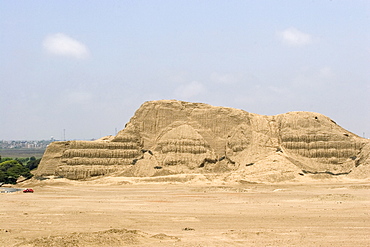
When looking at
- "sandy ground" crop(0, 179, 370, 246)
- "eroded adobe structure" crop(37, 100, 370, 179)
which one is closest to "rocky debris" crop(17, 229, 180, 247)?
"sandy ground" crop(0, 179, 370, 246)

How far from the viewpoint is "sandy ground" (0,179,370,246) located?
21.8 m

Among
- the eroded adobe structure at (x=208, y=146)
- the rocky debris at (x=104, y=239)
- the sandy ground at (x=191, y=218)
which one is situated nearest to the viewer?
the rocky debris at (x=104, y=239)

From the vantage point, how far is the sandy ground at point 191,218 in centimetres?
2180

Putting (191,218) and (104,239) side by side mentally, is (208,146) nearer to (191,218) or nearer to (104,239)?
(191,218)

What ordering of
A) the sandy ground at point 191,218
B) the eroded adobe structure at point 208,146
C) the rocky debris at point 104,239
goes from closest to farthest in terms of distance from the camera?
the rocky debris at point 104,239, the sandy ground at point 191,218, the eroded adobe structure at point 208,146

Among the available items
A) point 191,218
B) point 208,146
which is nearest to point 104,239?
point 191,218

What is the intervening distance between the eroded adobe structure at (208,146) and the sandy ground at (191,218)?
10.2m

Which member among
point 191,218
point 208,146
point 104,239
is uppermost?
point 208,146

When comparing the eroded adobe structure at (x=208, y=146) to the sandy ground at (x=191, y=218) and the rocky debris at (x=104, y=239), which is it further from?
the rocky debris at (x=104, y=239)

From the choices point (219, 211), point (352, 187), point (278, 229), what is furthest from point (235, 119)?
point (278, 229)

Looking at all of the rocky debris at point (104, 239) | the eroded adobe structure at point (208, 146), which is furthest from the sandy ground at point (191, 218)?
the eroded adobe structure at point (208, 146)

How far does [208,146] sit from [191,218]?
3472cm

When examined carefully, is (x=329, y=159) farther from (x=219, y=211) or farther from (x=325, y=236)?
(x=325, y=236)

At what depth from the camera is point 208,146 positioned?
63688 mm
